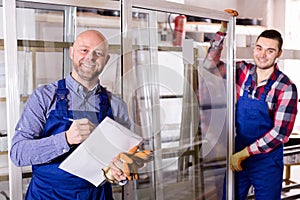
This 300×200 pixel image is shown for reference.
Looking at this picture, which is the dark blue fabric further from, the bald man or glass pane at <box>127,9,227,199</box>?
the bald man

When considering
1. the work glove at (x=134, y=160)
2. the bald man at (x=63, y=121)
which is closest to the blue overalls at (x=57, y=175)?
the bald man at (x=63, y=121)

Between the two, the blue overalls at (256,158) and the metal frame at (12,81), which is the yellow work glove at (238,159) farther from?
the metal frame at (12,81)

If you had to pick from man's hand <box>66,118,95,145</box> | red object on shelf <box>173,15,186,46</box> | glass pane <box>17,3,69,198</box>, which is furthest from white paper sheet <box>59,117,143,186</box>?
red object on shelf <box>173,15,186,46</box>

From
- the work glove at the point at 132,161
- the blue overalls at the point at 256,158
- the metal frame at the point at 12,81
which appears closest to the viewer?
the metal frame at the point at 12,81

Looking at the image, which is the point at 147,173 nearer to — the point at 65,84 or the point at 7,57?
the point at 65,84

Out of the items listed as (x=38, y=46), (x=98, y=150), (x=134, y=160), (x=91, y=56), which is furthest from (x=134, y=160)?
(x=38, y=46)

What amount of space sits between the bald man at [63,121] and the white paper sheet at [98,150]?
16mm

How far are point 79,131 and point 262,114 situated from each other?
0.66 meters

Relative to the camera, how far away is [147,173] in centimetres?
139

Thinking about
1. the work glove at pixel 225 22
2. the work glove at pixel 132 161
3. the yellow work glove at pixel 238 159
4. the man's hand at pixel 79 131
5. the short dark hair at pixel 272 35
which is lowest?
the yellow work glove at pixel 238 159

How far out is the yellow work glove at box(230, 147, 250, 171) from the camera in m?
1.57

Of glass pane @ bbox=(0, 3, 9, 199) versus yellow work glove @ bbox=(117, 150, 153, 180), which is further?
yellow work glove @ bbox=(117, 150, 153, 180)

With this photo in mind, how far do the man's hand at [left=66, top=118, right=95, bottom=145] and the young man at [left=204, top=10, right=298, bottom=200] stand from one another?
1.59 feet

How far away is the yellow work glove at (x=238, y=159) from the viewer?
1570mm
